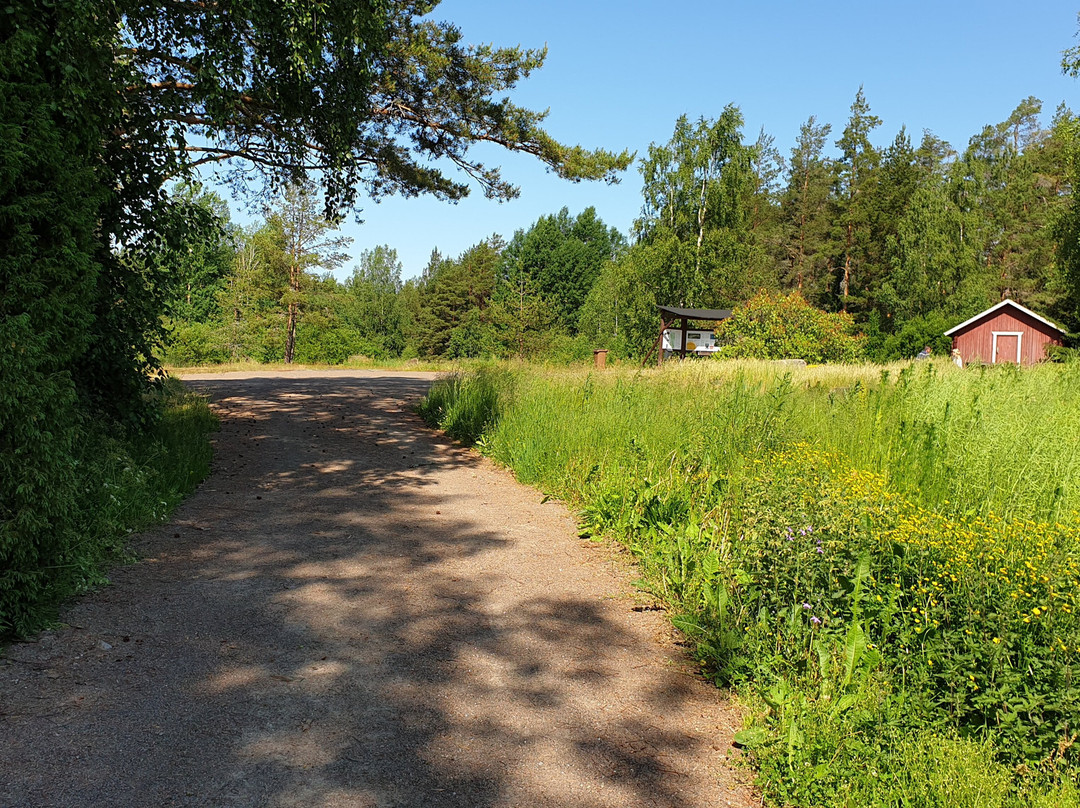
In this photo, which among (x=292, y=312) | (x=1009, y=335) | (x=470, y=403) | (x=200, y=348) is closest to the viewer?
(x=470, y=403)

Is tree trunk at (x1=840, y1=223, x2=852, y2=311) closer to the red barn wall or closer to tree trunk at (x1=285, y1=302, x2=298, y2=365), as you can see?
the red barn wall

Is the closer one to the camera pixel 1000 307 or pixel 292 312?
pixel 1000 307

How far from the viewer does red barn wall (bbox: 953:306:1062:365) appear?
36.6 meters

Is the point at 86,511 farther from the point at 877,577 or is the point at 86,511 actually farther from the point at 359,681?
the point at 877,577

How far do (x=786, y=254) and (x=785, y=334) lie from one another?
38.3 m

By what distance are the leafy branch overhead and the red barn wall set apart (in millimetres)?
31553

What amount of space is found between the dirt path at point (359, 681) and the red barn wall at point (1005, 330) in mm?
37509

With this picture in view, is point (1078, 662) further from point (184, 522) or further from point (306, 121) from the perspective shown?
point (306, 121)

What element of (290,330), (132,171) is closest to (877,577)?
(132,171)

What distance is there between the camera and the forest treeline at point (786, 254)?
3709cm

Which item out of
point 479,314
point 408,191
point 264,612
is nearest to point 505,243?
point 479,314

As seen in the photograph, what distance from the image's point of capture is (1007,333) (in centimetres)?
3722

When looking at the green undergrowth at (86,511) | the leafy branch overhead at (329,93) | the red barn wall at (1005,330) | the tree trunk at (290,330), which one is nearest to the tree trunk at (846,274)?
the red barn wall at (1005,330)

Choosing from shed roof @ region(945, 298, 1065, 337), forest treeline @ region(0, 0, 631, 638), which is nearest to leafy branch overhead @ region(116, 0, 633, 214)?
forest treeline @ region(0, 0, 631, 638)
